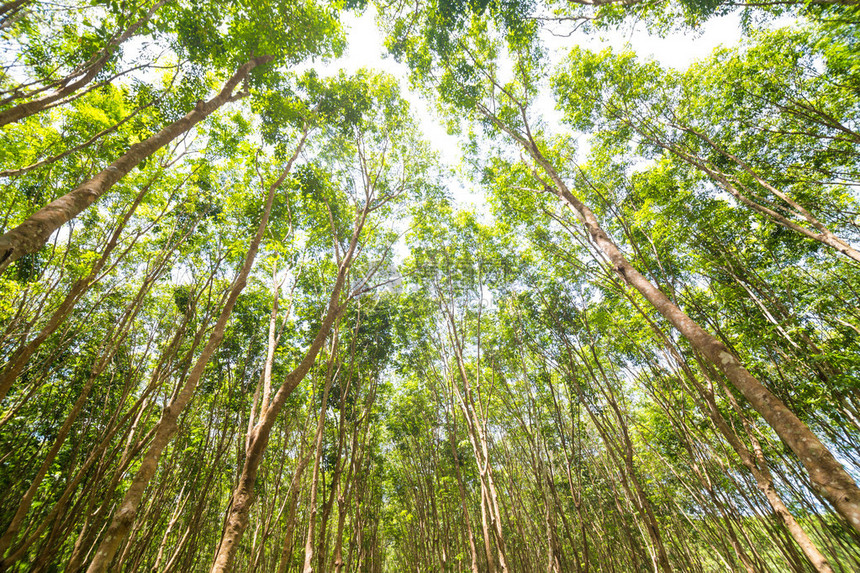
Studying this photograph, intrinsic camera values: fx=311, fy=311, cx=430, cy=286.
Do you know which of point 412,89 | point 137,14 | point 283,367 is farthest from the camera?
point 283,367

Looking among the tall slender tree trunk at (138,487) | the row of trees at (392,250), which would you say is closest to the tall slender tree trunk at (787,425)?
the row of trees at (392,250)

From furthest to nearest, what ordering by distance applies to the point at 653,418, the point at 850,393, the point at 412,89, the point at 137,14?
the point at 653,418 → the point at 412,89 → the point at 850,393 → the point at 137,14

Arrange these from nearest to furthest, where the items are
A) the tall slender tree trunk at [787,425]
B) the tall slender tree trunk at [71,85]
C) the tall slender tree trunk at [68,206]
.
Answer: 1. the tall slender tree trunk at [68,206]
2. the tall slender tree trunk at [787,425]
3. the tall slender tree trunk at [71,85]

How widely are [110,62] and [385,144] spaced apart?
203 inches

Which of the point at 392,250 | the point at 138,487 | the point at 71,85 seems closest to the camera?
the point at 138,487

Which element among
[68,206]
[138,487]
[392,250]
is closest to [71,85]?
[68,206]

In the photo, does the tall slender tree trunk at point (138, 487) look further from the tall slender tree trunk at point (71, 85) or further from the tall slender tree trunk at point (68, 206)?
the tall slender tree trunk at point (71, 85)

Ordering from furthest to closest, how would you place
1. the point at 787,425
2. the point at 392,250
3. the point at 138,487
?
the point at 392,250 < the point at 138,487 < the point at 787,425

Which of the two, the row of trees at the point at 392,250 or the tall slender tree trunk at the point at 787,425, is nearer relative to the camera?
the tall slender tree trunk at the point at 787,425

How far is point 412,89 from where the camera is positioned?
8195 mm

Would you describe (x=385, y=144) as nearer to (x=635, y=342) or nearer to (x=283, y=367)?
(x=283, y=367)

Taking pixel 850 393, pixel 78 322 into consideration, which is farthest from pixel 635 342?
pixel 78 322

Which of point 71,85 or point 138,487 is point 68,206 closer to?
point 71,85

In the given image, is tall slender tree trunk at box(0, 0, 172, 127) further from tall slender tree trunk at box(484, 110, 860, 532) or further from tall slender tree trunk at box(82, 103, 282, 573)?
tall slender tree trunk at box(484, 110, 860, 532)
